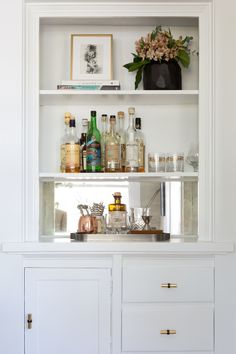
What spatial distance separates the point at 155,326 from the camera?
2283 millimetres

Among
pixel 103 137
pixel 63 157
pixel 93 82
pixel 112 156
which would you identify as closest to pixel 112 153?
pixel 112 156

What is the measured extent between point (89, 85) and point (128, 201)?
0.63 m

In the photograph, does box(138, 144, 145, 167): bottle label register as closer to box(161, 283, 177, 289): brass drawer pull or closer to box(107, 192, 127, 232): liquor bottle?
box(107, 192, 127, 232): liquor bottle

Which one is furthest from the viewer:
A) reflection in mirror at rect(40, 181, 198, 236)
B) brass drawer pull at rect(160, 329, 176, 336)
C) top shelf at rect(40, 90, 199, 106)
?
reflection in mirror at rect(40, 181, 198, 236)

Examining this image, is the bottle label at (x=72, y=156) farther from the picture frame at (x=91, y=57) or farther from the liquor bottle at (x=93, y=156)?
the picture frame at (x=91, y=57)

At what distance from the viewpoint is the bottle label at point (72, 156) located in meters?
2.47

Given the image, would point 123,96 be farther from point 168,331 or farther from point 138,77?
point 168,331

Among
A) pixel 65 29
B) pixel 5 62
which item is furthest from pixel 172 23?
pixel 5 62

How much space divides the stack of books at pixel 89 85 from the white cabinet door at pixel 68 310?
33.6 inches

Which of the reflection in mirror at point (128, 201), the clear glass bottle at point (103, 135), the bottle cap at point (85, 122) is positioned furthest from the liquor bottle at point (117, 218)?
the bottle cap at point (85, 122)

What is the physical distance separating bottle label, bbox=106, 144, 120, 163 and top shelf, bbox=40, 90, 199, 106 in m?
0.25

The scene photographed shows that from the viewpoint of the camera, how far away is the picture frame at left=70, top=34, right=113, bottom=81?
2.54 meters

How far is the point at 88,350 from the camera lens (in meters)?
2.29

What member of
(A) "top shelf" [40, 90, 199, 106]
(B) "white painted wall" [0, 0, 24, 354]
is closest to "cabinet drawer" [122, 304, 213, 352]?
(B) "white painted wall" [0, 0, 24, 354]
